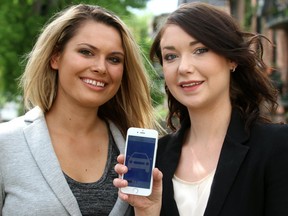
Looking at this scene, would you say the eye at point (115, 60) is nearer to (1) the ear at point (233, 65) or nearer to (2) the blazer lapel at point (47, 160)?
(2) the blazer lapel at point (47, 160)

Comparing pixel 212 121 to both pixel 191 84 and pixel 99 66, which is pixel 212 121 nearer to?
pixel 191 84

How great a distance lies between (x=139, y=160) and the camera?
290cm

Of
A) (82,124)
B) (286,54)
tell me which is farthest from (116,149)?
(286,54)

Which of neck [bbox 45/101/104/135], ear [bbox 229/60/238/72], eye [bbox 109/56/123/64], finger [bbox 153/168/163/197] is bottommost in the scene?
finger [bbox 153/168/163/197]

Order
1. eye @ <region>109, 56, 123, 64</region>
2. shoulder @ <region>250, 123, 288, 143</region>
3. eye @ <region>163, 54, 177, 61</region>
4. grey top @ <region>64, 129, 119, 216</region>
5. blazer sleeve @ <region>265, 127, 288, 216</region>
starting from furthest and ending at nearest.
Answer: eye @ <region>109, 56, 123, 64</region>
grey top @ <region>64, 129, 119, 216</region>
eye @ <region>163, 54, 177, 61</region>
shoulder @ <region>250, 123, 288, 143</region>
blazer sleeve @ <region>265, 127, 288, 216</region>

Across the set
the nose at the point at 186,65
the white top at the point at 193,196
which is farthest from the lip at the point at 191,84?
the white top at the point at 193,196

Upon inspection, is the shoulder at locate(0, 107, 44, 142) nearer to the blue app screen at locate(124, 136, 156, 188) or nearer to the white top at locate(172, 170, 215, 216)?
the blue app screen at locate(124, 136, 156, 188)

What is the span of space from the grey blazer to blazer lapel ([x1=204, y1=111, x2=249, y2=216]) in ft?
2.41

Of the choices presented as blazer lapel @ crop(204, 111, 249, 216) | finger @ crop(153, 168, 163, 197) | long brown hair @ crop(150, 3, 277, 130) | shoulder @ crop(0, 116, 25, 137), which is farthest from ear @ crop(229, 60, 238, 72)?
shoulder @ crop(0, 116, 25, 137)

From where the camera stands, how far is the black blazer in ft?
8.98

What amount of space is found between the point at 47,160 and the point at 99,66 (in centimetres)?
71

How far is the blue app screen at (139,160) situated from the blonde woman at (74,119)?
49 centimetres

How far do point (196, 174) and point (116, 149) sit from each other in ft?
2.63

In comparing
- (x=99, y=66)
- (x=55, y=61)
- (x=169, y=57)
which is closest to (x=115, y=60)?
(x=99, y=66)
